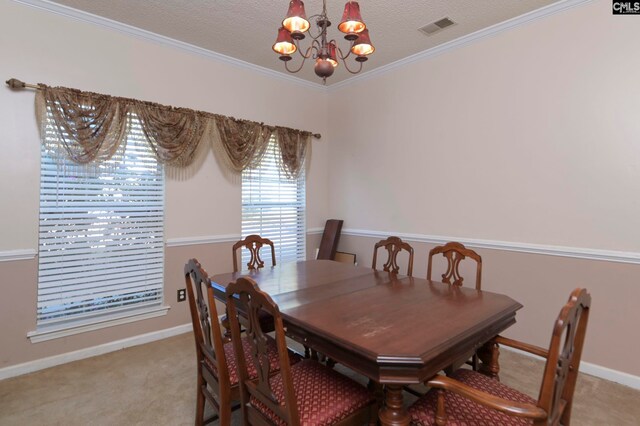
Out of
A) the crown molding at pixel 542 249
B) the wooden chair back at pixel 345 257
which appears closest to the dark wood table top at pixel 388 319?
the crown molding at pixel 542 249

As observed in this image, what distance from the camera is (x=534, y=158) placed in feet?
9.43

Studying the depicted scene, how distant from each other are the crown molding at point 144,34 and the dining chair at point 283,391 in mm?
2888

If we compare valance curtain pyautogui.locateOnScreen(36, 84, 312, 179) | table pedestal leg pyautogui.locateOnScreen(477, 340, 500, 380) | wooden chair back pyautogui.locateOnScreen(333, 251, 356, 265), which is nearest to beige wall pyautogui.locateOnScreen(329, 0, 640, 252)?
wooden chair back pyautogui.locateOnScreen(333, 251, 356, 265)

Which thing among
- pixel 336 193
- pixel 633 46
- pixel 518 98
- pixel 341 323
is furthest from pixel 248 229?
pixel 633 46

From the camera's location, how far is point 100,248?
9.62ft

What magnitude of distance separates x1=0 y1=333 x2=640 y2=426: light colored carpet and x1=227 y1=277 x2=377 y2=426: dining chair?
28.0 inches

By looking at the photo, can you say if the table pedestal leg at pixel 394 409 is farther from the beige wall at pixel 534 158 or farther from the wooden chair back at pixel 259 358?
the beige wall at pixel 534 158

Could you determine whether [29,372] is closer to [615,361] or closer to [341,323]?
[341,323]

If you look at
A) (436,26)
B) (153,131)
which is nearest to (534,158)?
(436,26)

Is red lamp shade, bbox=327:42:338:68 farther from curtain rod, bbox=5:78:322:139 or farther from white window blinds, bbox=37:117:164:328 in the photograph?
curtain rod, bbox=5:78:322:139

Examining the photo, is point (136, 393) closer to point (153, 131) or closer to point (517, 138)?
point (153, 131)

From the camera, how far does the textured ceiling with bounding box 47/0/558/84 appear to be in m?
2.70

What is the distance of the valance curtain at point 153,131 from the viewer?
105 inches

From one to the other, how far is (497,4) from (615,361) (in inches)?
115
